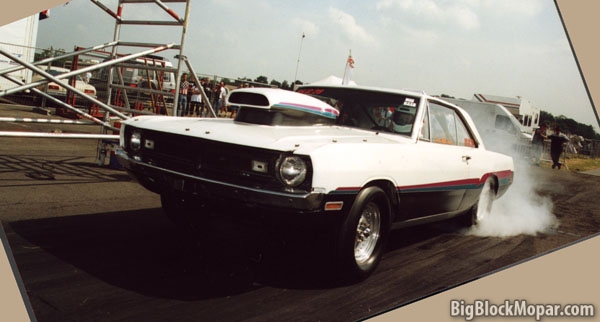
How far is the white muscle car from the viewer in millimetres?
3062

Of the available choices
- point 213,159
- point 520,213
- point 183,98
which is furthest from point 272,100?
point 183,98

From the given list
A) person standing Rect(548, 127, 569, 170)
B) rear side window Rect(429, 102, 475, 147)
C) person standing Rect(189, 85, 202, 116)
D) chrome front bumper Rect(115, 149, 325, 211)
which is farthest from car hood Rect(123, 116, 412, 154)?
person standing Rect(189, 85, 202, 116)

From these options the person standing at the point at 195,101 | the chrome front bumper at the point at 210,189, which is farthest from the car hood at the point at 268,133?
the person standing at the point at 195,101

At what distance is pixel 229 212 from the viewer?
126 inches

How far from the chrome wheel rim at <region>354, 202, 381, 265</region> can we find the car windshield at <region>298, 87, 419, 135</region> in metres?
0.91

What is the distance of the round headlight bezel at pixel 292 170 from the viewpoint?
3043mm

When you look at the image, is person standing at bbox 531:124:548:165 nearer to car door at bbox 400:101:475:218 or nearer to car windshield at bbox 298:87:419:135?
car door at bbox 400:101:475:218

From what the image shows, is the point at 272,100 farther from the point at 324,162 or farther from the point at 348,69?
the point at 324,162

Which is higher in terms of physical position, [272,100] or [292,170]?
[272,100]

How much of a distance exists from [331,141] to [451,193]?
5.63ft

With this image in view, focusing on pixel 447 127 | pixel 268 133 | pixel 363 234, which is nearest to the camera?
pixel 268 133

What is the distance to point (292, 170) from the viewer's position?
120 inches

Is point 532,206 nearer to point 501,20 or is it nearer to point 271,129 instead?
point 501,20

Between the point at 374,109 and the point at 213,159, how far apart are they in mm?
1743
